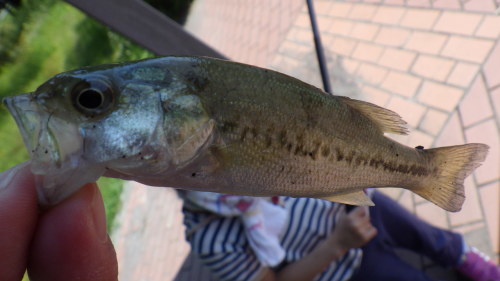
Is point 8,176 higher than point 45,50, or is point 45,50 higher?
point 8,176

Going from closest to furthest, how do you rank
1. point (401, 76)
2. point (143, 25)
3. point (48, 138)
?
point (48, 138) < point (143, 25) < point (401, 76)

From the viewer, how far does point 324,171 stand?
3.41 feet

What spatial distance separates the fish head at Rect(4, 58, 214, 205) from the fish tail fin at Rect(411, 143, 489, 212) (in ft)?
2.76

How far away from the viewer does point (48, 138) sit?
849mm

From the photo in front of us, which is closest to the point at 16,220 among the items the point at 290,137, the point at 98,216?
the point at 98,216

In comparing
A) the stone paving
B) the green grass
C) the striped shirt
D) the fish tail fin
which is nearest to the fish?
the fish tail fin

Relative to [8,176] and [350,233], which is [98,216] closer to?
[8,176]

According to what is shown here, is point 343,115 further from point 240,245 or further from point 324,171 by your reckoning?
point 240,245

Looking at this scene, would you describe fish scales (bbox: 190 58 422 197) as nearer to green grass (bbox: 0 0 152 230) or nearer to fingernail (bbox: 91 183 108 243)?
fingernail (bbox: 91 183 108 243)

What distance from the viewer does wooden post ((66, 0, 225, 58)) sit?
1.97m

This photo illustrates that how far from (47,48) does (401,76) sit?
25.9 feet

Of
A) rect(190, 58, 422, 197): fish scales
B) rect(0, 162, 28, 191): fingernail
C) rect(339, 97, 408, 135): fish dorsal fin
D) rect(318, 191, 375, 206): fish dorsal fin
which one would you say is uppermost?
rect(339, 97, 408, 135): fish dorsal fin

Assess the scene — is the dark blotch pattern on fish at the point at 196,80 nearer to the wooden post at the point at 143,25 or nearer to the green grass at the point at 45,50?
the wooden post at the point at 143,25

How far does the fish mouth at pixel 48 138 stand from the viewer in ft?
2.78
